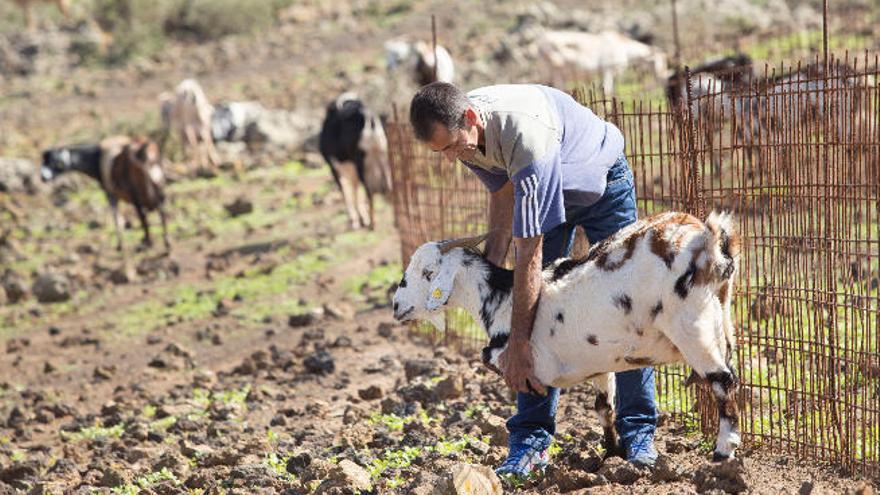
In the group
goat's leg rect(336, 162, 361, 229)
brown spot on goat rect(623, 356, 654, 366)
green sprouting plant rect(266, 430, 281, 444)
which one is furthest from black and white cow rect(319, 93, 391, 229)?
brown spot on goat rect(623, 356, 654, 366)

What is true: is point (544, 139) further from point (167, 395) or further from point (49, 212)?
point (49, 212)

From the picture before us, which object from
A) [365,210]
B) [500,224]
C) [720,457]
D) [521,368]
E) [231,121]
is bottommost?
[720,457]

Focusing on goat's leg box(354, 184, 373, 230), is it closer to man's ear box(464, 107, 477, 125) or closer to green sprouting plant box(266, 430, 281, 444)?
green sprouting plant box(266, 430, 281, 444)

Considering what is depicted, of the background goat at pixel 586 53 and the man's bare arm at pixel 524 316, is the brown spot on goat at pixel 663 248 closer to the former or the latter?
the man's bare arm at pixel 524 316

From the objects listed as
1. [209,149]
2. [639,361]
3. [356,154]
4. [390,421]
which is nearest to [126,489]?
[390,421]

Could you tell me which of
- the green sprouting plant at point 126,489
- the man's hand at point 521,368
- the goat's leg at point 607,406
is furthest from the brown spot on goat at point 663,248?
the green sprouting plant at point 126,489

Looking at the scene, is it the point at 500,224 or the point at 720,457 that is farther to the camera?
the point at 500,224

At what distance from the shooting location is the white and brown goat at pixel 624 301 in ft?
15.8

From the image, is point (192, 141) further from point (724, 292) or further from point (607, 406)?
point (724, 292)

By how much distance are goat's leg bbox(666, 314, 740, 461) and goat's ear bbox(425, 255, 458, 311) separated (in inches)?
40.1

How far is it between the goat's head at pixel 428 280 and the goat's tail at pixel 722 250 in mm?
1141

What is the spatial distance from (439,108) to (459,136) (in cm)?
14

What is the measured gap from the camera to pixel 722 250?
4848 mm

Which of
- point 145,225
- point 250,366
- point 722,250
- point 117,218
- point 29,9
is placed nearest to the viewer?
point 722,250
